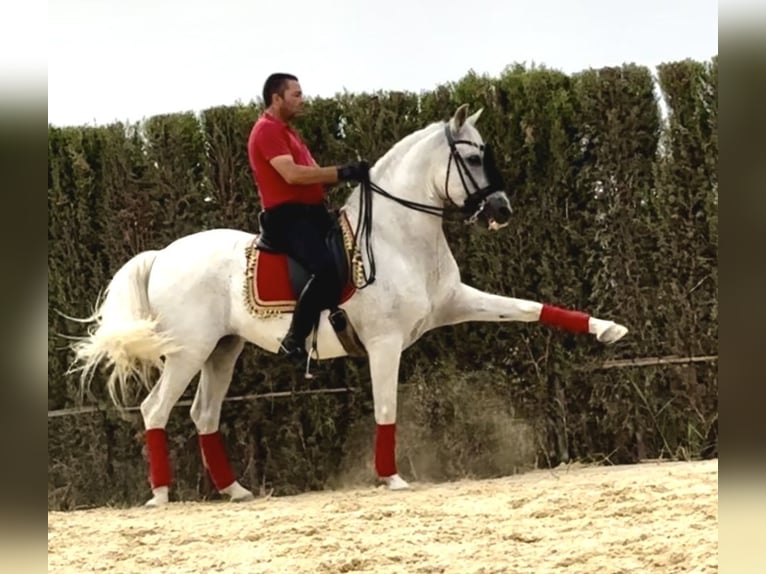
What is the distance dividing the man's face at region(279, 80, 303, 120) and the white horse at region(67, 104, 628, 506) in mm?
608

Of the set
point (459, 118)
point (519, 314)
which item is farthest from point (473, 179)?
point (519, 314)

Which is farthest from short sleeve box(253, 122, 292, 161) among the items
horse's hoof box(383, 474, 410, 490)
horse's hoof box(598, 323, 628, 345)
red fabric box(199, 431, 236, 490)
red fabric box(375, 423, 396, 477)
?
horse's hoof box(598, 323, 628, 345)

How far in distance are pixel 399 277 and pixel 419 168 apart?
674 mm

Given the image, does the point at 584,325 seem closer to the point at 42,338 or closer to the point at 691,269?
the point at 691,269

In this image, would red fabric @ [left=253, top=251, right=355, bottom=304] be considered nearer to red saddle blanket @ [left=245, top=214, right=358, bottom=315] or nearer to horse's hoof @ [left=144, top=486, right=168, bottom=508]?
red saddle blanket @ [left=245, top=214, right=358, bottom=315]

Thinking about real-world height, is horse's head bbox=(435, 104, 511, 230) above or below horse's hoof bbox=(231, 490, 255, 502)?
above

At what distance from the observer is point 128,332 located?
17.6 feet

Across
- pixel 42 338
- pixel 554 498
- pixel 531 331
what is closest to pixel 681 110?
pixel 531 331

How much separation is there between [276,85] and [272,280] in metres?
1.12

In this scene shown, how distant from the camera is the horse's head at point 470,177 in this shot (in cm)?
523

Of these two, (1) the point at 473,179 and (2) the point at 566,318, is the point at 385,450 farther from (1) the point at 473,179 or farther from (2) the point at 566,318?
(1) the point at 473,179

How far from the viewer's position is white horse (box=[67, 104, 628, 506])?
17.3 ft

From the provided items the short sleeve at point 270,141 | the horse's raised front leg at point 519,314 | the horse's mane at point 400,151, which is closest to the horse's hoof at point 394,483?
the horse's raised front leg at point 519,314

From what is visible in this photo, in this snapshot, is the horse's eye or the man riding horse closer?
the man riding horse
